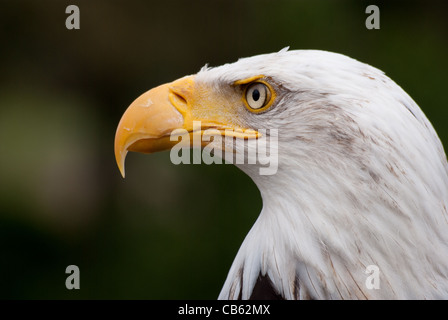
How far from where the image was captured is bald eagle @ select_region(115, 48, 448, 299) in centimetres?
A: 217

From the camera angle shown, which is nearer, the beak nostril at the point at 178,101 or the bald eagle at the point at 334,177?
the bald eagle at the point at 334,177

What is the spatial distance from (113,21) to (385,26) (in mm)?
2774

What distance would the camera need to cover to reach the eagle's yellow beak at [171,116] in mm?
A: 2502

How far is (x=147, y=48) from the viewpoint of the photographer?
6945mm

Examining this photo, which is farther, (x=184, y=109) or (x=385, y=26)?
(x=385, y=26)

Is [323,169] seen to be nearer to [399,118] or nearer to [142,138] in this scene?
[399,118]

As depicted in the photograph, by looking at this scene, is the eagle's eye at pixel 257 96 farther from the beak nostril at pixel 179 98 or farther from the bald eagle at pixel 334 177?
the beak nostril at pixel 179 98

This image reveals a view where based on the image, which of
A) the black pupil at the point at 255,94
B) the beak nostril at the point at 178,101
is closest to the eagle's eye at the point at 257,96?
the black pupil at the point at 255,94

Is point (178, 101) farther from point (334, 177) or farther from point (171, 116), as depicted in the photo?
point (334, 177)

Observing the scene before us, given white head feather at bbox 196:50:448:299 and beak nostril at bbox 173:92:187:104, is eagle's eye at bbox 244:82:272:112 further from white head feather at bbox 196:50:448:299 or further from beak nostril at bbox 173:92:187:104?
beak nostril at bbox 173:92:187:104

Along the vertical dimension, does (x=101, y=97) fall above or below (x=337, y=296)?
above

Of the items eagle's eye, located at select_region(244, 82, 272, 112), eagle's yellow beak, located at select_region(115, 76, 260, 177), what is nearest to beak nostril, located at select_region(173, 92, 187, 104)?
eagle's yellow beak, located at select_region(115, 76, 260, 177)

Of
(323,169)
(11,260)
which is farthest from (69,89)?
(323,169)

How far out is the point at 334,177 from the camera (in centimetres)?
221
